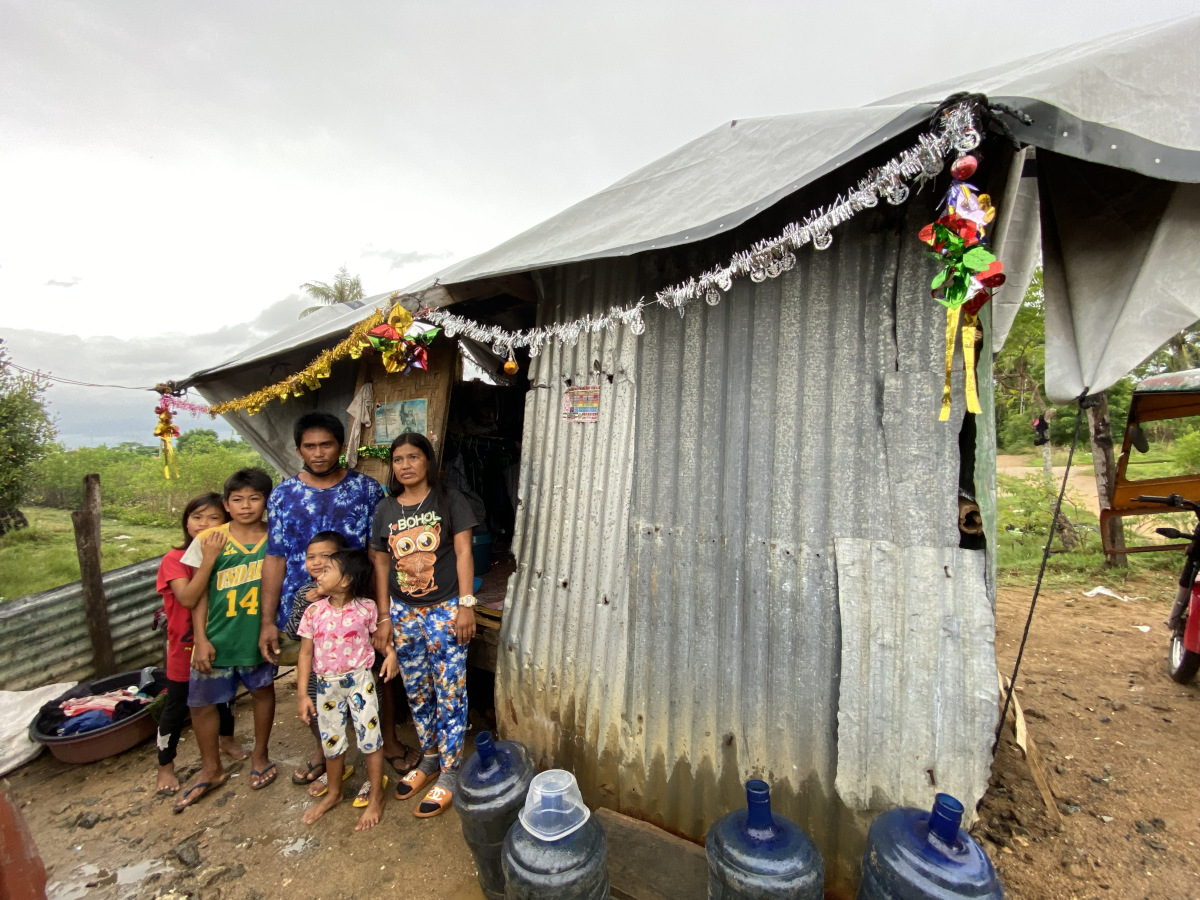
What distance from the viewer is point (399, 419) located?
3949 mm

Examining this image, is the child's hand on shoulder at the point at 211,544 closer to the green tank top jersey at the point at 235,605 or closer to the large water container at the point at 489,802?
the green tank top jersey at the point at 235,605

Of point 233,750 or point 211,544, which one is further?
point 233,750

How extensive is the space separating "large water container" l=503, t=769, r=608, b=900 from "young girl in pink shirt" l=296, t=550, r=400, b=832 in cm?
125

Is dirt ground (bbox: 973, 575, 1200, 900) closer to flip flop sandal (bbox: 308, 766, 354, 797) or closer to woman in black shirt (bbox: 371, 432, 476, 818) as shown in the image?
woman in black shirt (bbox: 371, 432, 476, 818)

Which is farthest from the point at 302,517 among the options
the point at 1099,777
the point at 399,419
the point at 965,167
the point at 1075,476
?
the point at 1075,476

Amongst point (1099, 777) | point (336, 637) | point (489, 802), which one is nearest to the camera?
point (489, 802)

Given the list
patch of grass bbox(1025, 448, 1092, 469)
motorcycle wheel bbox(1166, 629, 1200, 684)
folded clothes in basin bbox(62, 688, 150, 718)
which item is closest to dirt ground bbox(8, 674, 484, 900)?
folded clothes in basin bbox(62, 688, 150, 718)

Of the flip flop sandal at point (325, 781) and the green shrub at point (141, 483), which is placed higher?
the green shrub at point (141, 483)

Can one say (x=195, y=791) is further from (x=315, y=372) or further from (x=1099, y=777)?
(x=1099, y=777)

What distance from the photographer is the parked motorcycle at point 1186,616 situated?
4059 millimetres

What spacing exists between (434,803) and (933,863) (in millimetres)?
2538

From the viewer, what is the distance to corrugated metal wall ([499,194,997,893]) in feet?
6.59

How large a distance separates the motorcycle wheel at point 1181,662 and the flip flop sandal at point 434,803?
583 centimetres

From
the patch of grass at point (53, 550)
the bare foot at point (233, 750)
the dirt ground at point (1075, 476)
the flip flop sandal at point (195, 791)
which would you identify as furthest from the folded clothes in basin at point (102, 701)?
the dirt ground at point (1075, 476)
